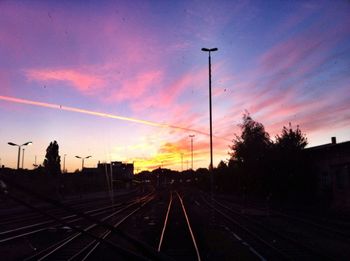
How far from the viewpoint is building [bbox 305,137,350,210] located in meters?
36.0

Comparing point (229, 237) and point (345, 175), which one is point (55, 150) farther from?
point (229, 237)

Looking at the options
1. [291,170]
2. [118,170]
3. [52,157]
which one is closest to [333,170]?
[291,170]

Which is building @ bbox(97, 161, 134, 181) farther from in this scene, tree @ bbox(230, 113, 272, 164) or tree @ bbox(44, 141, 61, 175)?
tree @ bbox(230, 113, 272, 164)

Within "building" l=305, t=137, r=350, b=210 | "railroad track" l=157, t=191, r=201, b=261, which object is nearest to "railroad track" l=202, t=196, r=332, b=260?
"railroad track" l=157, t=191, r=201, b=261

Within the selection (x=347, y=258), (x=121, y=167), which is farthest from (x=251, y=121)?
(x=121, y=167)

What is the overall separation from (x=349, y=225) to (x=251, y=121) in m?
38.7

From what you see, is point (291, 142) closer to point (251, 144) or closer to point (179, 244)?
point (251, 144)

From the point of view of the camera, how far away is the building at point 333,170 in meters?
36.0

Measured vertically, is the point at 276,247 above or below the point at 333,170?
below

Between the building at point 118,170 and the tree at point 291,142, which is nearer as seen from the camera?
the tree at point 291,142

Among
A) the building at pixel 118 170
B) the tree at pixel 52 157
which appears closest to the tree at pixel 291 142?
the tree at pixel 52 157

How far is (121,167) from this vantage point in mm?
177000

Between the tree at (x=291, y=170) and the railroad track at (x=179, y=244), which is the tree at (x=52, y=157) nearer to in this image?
the tree at (x=291, y=170)

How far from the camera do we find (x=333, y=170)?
39719 millimetres
